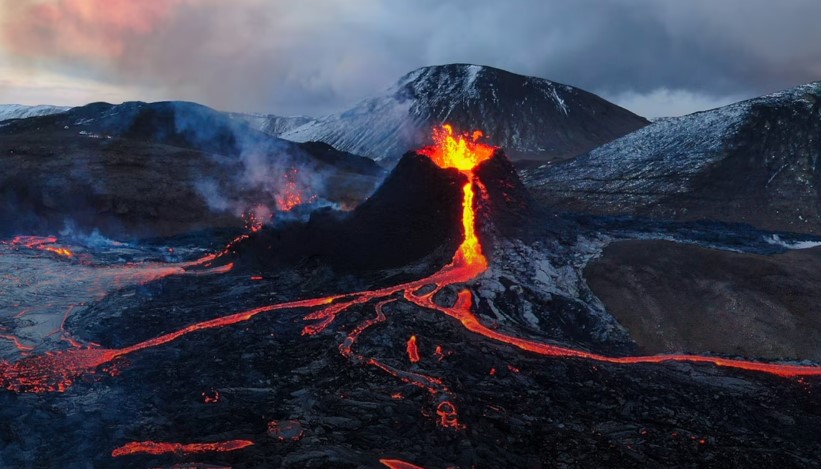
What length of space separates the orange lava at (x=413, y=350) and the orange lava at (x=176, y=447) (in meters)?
4.94

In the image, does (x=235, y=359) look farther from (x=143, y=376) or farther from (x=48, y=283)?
(x=48, y=283)

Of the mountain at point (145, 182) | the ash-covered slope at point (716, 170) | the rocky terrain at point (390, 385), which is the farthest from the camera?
the ash-covered slope at point (716, 170)

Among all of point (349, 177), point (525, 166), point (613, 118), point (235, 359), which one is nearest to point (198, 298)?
point (235, 359)

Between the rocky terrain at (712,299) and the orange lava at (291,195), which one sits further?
the orange lava at (291,195)

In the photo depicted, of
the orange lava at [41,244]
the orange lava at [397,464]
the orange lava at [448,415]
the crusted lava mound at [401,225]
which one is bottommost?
the orange lava at [397,464]

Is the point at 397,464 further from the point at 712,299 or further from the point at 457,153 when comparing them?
the point at 457,153

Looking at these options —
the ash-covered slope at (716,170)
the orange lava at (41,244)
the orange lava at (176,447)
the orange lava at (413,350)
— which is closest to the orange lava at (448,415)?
the orange lava at (413,350)

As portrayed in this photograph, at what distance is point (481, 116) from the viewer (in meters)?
143

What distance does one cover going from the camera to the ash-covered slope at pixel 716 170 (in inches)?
2115

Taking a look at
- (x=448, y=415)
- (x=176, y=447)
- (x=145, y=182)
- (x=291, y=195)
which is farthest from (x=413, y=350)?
(x=145, y=182)

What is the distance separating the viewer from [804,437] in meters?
11.1

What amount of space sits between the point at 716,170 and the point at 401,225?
2001 inches

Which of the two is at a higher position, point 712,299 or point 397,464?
point 712,299

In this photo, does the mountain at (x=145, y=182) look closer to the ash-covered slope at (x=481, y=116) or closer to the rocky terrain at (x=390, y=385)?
the rocky terrain at (x=390, y=385)
